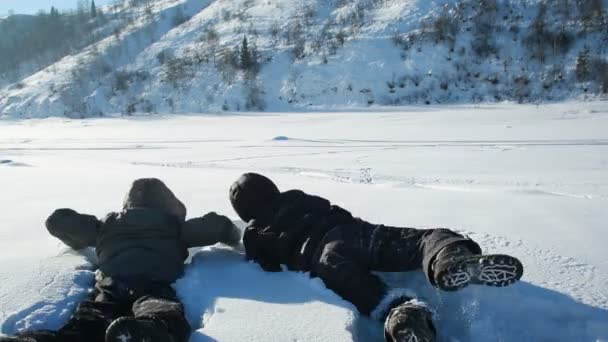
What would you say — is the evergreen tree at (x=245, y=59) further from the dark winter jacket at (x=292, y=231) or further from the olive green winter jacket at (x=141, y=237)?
the dark winter jacket at (x=292, y=231)

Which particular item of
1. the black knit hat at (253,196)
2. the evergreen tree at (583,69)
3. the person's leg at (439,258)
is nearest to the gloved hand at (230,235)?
the black knit hat at (253,196)

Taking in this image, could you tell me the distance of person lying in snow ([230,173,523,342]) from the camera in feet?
5.55

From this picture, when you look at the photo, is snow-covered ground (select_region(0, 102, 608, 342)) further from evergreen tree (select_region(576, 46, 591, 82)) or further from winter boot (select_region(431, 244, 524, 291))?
evergreen tree (select_region(576, 46, 591, 82))

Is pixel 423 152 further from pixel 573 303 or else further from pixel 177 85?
pixel 177 85

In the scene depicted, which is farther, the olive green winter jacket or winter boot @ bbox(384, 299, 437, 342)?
the olive green winter jacket

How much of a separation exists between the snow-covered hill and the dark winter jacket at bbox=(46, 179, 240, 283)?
67.5 feet

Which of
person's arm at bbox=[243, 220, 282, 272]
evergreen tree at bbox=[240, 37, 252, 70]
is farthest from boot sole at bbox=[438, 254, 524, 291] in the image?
evergreen tree at bbox=[240, 37, 252, 70]

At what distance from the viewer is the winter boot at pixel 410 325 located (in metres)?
1.55

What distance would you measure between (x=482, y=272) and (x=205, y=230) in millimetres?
1474

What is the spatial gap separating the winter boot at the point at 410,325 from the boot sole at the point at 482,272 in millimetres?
148

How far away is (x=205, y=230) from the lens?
2613 mm

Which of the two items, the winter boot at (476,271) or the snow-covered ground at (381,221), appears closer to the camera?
the winter boot at (476,271)

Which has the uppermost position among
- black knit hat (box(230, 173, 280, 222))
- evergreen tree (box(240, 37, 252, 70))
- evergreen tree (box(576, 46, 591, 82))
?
evergreen tree (box(240, 37, 252, 70))

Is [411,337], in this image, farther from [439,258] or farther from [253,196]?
[253,196]
